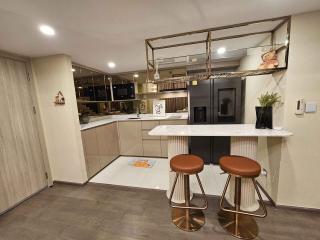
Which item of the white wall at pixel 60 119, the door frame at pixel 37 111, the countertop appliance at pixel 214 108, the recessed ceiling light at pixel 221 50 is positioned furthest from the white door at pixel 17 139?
the recessed ceiling light at pixel 221 50

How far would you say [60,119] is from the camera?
262 centimetres

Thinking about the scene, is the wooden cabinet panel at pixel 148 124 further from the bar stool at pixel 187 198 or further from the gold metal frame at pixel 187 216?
the gold metal frame at pixel 187 216

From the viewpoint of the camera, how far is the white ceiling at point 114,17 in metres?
1.32

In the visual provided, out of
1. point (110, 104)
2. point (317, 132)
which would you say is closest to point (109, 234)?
point (317, 132)

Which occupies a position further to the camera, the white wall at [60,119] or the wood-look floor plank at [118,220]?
the white wall at [60,119]

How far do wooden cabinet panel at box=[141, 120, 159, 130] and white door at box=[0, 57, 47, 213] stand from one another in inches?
80.1

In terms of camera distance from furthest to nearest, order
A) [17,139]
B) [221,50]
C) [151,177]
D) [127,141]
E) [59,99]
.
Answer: [127,141], [151,177], [221,50], [59,99], [17,139]

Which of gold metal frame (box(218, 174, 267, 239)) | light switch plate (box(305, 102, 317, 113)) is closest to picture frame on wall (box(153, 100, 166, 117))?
gold metal frame (box(218, 174, 267, 239))

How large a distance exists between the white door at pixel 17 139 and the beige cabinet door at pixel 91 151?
75 centimetres

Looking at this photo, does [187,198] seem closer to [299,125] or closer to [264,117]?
[264,117]

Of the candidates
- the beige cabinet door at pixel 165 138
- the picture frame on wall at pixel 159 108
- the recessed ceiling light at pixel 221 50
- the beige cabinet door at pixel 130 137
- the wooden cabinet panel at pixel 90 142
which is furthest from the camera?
the picture frame on wall at pixel 159 108

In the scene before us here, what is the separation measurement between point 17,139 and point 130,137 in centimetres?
211

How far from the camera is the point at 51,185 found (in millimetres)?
2803

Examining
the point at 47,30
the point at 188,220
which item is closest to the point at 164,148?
the point at 188,220
